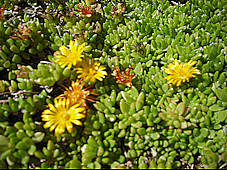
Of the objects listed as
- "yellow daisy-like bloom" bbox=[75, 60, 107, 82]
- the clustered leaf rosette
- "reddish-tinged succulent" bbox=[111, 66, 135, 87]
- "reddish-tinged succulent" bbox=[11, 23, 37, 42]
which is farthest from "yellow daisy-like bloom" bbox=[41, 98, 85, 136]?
"reddish-tinged succulent" bbox=[11, 23, 37, 42]

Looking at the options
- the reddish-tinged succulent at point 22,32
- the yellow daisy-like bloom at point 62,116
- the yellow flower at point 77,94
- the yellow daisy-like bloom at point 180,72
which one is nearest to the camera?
the yellow daisy-like bloom at point 62,116

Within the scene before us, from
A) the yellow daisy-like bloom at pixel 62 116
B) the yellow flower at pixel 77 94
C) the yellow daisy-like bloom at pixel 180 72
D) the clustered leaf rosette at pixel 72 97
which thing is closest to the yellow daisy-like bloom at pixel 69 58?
the clustered leaf rosette at pixel 72 97

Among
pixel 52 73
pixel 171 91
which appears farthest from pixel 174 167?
pixel 52 73

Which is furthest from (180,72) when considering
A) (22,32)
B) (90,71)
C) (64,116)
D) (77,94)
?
(22,32)

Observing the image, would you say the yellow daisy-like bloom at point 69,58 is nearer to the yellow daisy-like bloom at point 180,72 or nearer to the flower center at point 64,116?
the flower center at point 64,116

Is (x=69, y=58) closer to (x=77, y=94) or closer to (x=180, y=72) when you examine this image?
(x=77, y=94)

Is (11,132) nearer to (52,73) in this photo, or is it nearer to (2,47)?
(52,73)

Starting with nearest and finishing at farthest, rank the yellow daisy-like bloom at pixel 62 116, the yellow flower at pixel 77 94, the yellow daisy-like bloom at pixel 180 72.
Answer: the yellow daisy-like bloom at pixel 62 116
the yellow flower at pixel 77 94
the yellow daisy-like bloom at pixel 180 72
